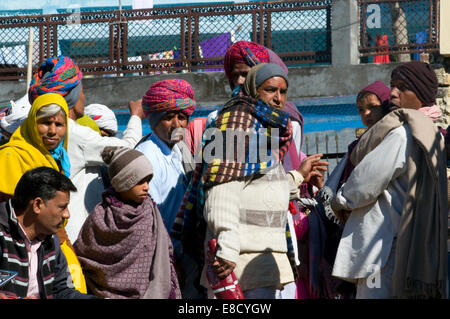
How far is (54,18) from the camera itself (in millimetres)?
12625

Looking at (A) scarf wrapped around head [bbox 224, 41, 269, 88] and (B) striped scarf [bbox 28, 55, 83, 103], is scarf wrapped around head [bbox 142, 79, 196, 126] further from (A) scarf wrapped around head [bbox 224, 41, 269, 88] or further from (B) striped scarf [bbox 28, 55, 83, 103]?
(B) striped scarf [bbox 28, 55, 83, 103]

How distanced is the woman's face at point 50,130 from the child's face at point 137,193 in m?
0.58

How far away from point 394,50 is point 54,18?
5581 mm

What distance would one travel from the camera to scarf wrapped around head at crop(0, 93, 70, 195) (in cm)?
417

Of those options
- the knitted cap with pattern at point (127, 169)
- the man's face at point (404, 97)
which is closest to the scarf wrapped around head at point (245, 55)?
the man's face at point (404, 97)

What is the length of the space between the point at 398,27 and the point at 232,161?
28.3 ft

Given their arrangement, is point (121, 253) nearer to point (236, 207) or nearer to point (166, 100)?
point (236, 207)

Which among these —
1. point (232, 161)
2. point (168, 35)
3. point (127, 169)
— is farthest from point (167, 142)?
point (168, 35)

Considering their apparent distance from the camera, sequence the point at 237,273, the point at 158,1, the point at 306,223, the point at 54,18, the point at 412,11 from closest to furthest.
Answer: the point at 237,273, the point at 306,223, the point at 412,11, the point at 54,18, the point at 158,1

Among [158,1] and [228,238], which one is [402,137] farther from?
[158,1]

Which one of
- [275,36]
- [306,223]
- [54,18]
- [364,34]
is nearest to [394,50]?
[364,34]

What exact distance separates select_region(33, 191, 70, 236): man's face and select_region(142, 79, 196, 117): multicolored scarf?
4.25 feet

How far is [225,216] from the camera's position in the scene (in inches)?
145

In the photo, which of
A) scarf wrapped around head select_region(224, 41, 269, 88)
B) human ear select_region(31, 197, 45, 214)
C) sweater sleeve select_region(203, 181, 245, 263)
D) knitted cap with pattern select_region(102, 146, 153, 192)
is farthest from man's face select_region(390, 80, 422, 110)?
human ear select_region(31, 197, 45, 214)
